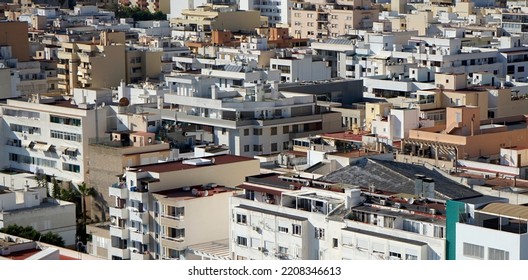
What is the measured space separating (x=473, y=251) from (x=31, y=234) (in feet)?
27.2

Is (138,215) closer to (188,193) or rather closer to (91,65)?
(188,193)

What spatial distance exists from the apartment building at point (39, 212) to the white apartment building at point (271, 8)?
149 ft

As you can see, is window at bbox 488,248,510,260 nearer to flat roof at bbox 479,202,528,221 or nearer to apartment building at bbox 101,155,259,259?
flat roof at bbox 479,202,528,221

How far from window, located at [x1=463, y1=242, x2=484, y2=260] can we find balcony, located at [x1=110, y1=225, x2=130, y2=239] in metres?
7.94

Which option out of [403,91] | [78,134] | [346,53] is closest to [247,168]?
[78,134]

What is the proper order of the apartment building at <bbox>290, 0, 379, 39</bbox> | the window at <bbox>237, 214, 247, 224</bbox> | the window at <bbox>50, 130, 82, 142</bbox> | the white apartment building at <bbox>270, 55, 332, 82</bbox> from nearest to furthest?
the window at <bbox>237, 214, 247, 224</bbox>, the window at <bbox>50, 130, 82, 142</bbox>, the white apartment building at <bbox>270, 55, 332, 82</bbox>, the apartment building at <bbox>290, 0, 379, 39</bbox>

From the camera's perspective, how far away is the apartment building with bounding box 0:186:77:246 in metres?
29.2

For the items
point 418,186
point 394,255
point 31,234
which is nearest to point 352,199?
point 394,255

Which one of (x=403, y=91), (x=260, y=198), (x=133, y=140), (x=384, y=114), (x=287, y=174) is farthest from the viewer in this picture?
(x=403, y=91)

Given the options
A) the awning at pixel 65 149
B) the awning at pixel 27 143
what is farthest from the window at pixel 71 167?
the awning at pixel 27 143

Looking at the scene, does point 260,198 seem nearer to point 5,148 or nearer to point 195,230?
point 195,230

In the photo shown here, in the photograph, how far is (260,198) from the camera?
26797 millimetres

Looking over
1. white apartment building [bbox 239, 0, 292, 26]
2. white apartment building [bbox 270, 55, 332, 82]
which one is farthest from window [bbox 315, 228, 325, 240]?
white apartment building [bbox 239, 0, 292, 26]

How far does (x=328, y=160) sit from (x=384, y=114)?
6.91 m
